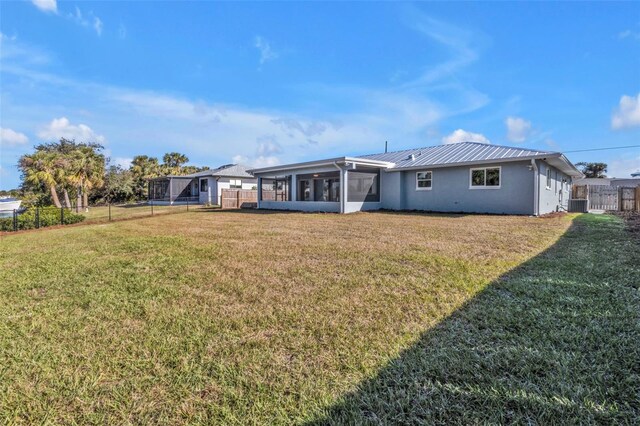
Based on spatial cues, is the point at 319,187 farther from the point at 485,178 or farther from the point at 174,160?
the point at 174,160

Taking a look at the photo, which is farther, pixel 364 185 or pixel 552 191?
pixel 364 185

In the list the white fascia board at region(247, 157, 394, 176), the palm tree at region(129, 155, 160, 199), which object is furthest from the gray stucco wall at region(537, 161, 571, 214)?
the palm tree at region(129, 155, 160, 199)

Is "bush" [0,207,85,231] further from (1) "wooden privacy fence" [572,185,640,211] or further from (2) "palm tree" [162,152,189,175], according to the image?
(1) "wooden privacy fence" [572,185,640,211]

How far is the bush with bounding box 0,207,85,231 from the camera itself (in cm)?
1216

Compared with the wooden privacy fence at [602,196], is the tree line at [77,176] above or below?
above

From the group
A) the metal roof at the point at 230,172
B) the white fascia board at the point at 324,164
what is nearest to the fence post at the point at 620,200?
the white fascia board at the point at 324,164

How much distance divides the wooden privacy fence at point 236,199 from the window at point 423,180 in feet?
39.8

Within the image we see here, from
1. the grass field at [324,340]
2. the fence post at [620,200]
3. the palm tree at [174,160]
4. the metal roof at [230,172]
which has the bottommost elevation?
the grass field at [324,340]

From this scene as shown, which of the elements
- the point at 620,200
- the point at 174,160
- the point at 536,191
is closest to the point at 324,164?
the point at 536,191

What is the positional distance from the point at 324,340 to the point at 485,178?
14.8 m

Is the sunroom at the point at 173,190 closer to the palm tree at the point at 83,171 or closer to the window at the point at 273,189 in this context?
the palm tree at the point at 83,171

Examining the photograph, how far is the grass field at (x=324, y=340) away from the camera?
1.92 metres

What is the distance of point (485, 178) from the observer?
15.0 metres

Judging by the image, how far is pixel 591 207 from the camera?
20.2 metres
